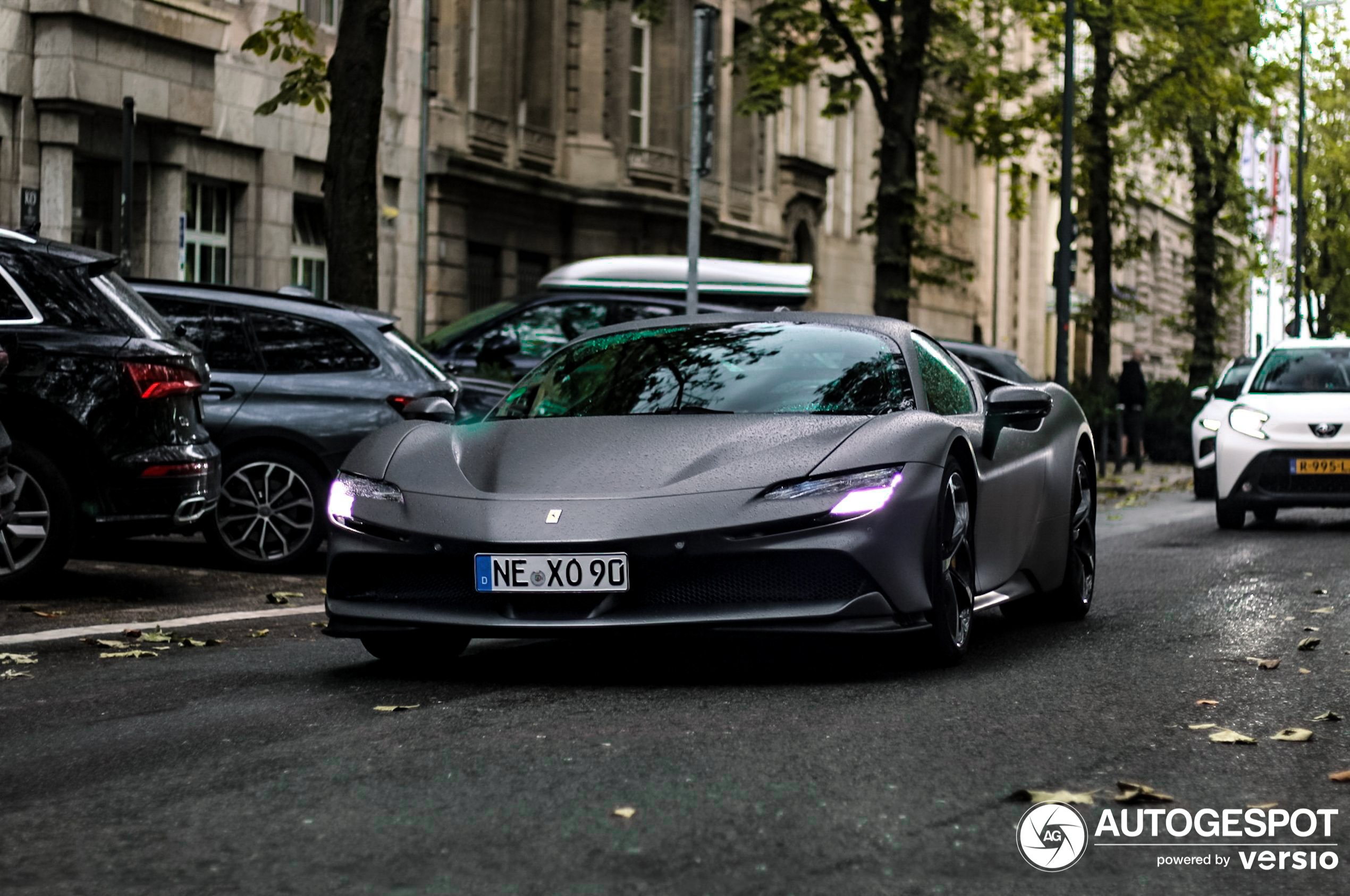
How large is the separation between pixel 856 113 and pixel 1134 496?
104 feet

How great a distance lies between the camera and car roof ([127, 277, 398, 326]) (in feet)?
40.6

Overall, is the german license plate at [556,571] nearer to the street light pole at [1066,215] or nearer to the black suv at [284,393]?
the black suv at [284,393]

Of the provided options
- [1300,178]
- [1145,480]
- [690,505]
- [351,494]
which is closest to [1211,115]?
[1145,480]

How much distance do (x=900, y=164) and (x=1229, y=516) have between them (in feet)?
32.1

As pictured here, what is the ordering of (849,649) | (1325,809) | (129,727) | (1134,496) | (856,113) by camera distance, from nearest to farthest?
(1325,809)
(129,727)
(849,649)
(1134,496)
(856,113)

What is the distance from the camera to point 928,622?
7117 mm

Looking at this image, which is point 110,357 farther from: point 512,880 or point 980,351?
point 980,351

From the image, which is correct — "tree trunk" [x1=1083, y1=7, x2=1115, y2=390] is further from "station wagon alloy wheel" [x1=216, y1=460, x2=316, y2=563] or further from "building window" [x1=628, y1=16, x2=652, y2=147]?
"station wagon alloy wheel" [x1=216, y1=460, x2=316, y2=563]

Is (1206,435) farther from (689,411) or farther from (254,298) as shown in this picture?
(689,411)

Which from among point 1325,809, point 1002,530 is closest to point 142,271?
point 1002,530

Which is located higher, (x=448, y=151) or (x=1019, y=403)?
(x=448, y=151)

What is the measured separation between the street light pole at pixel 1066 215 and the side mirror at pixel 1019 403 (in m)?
20.3

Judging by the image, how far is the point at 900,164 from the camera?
26078mm

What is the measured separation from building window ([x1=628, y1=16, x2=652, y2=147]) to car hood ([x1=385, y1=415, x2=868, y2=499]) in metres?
33.0
